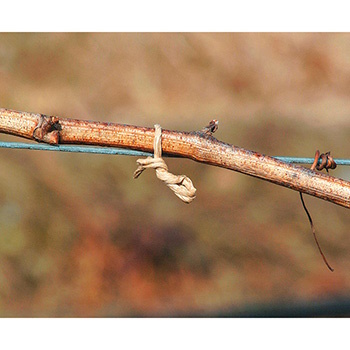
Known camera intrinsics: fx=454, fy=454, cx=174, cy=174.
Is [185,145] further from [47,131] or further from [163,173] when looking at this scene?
[47,131]

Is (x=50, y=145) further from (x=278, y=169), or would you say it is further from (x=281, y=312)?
(x=281, y=312)

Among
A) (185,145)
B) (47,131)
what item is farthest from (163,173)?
(47,131)

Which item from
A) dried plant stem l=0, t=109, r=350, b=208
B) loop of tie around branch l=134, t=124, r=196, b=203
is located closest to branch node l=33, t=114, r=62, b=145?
dried plant stem l=0, t=109, r=350, b=208

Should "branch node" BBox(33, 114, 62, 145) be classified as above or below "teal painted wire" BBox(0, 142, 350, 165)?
above

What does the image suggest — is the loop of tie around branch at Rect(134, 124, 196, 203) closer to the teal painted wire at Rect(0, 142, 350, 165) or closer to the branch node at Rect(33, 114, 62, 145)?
the teal painted wire at Rect(0, 142, 350, 165)

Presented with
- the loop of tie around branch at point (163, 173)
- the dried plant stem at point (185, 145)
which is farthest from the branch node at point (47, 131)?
the loop of tie around branch at point (163, 173)

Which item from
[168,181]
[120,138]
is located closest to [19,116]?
[120,138]

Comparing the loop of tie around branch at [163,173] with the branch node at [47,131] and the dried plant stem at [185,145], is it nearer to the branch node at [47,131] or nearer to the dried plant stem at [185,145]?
the dried plant stem at [185,145]
